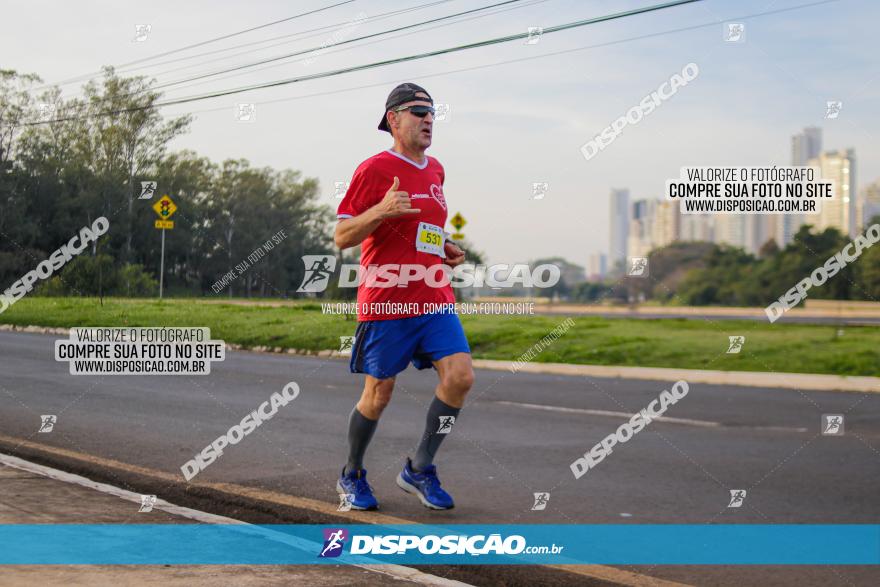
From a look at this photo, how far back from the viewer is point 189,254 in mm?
20703

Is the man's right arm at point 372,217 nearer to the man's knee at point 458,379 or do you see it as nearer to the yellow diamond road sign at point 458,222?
the man's knee at point 458,379

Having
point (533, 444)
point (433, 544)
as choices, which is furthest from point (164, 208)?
point (433, 544)

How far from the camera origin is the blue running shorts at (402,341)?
16.7 feet

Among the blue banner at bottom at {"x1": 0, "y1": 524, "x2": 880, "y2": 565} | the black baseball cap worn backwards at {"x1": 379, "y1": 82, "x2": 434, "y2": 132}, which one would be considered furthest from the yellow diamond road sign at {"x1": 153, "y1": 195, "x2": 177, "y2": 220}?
the blue banner at bottom at {"x1": 0, "y1": 524, "x2": 880, "y2": 565}

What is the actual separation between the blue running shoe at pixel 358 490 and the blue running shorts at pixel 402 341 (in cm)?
56

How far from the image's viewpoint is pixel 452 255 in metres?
5.34

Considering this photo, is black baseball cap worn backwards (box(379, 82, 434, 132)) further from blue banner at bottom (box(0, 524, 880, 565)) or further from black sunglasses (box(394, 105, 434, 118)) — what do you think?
blue banner at bottom (box(0, 524, 880, 565))

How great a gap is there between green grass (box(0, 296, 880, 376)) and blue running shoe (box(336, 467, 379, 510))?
11443mm

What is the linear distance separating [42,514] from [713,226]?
179 ft

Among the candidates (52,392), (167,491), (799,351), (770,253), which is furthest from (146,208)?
(770,253)

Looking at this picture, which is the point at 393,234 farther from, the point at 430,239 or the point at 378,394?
the point at 378,394

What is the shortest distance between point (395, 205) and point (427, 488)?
5.11ft

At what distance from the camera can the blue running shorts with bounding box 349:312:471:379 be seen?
16.7 feet

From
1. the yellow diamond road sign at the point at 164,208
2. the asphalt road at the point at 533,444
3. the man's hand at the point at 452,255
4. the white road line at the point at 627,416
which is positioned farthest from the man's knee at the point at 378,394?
the yellow diamond road sign at the point at 164,208
